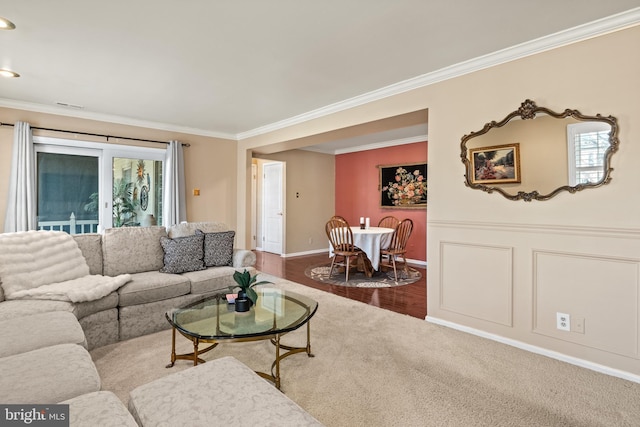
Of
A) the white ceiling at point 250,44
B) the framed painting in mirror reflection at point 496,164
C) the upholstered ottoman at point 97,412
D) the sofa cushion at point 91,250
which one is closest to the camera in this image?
the upholstered ottoman at point 97,412

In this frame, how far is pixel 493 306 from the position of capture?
2760mm

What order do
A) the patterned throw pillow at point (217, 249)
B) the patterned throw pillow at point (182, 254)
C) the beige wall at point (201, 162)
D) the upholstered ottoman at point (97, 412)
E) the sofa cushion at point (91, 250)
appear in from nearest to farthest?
the upholstered ottoman at point (97, 412)
the sofa cushion at point (91, 250)
the patterned throw pillow at point (182, 254)
the patterned throw pillow at point (217, 249)
the beige wall at point (201, 162)

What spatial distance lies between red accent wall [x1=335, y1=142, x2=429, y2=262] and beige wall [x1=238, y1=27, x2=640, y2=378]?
3.06 m

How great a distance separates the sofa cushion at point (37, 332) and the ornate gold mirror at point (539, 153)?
312 centimetres

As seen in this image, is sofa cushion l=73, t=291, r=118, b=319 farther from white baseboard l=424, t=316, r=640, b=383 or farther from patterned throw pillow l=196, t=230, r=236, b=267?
white baseboard l=424, t=316, r=640, b=383

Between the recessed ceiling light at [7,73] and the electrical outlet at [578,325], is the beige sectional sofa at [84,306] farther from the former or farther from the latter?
the electrical outlet at [578,325]

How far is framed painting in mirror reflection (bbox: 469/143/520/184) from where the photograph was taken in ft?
8.63

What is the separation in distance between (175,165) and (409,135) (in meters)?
4.16

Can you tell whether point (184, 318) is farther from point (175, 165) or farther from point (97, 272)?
point (175, 165)

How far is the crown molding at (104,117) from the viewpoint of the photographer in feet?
13.1

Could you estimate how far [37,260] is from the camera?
8.59 feet

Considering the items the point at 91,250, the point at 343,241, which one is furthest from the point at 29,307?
the point at 343,241

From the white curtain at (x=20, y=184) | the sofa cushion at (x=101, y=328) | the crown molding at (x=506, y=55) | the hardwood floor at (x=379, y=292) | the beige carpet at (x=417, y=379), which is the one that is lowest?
the beige carpet at (x=417, y=379)

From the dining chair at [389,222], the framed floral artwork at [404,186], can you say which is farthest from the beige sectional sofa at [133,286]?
the framed floral artwork at [404,186]
